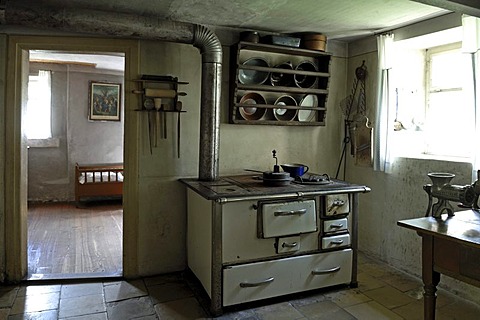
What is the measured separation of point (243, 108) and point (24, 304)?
7.23ft

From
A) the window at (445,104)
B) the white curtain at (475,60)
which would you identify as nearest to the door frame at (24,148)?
the white curtain at (475,60)

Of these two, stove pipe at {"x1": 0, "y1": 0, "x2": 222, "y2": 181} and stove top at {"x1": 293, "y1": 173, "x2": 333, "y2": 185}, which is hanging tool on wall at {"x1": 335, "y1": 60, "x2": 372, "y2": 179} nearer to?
stove top at {"x1": 293, "y1": 173, "x2": 333, "y2": 185}

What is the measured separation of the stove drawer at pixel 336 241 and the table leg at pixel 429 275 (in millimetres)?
880

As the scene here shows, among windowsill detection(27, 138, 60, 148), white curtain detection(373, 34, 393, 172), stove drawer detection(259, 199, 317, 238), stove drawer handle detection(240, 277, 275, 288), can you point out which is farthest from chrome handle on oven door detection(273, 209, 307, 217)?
windowsill detection(27, 138, 60, 148)

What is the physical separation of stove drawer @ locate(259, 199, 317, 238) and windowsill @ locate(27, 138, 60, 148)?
15.1ft

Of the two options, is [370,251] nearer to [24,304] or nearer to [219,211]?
[219,211]

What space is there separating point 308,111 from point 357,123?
19.0 inches

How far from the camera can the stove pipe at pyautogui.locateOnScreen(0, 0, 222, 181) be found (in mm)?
2336

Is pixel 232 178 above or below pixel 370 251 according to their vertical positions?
above

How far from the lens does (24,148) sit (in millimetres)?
2900

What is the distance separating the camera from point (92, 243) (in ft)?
12.5

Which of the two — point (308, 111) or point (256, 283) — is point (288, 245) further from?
point (308, 111)

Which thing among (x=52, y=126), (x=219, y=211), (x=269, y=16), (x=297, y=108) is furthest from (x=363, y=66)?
(x=52, y=126)

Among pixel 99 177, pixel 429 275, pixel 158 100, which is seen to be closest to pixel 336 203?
pixel 429 275
